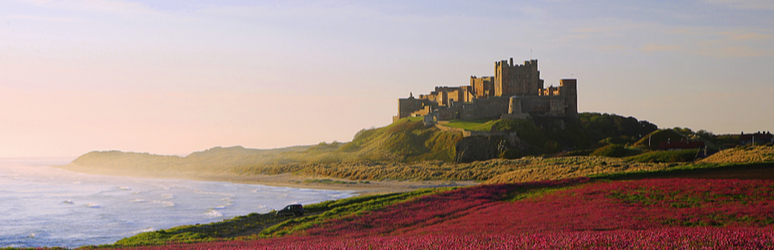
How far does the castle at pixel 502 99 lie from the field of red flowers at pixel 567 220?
72053 millimetres

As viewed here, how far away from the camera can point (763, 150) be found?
47.4 m

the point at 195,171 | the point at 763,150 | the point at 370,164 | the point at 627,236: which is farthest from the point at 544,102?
the point at 627,236

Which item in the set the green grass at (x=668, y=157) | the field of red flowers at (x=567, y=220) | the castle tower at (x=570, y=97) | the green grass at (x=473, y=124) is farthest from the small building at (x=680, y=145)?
the field of red flowers at (x=567, y=220)

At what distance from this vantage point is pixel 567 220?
22500 millimetres

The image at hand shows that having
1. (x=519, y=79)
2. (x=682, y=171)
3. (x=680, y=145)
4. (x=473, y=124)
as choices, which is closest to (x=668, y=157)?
(x=680, y=145)

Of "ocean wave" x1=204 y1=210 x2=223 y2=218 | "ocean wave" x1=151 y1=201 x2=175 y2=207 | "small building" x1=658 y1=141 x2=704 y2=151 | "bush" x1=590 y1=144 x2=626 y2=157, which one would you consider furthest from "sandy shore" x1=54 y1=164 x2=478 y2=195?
"small building" x1=658 y1=141 x2=704 y2=151

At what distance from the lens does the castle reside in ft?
365

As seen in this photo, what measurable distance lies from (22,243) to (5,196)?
4616 centimetres

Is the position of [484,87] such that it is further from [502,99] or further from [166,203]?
[166,203]

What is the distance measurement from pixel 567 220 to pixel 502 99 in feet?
307

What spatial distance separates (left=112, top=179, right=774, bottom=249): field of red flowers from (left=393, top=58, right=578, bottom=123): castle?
72.1 metres

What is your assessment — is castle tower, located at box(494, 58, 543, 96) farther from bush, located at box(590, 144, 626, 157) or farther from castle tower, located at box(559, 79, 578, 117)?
bush, located at box(590, 144, 626, 157)

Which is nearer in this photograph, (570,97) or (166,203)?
(166,203)

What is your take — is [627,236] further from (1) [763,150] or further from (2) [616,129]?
(2) [616,129]
